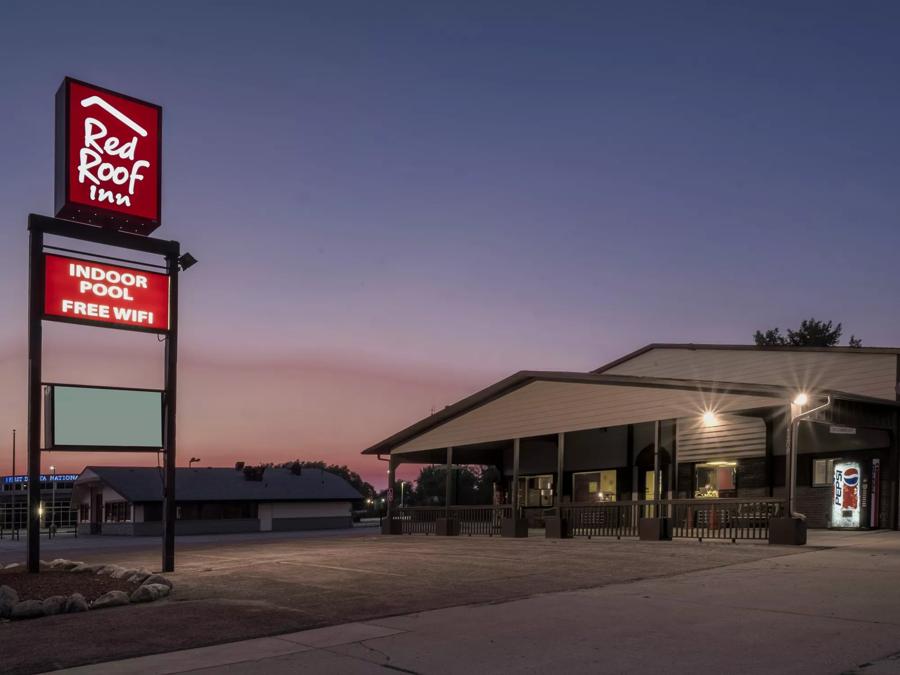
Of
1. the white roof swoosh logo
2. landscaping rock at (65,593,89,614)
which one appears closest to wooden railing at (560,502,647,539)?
the white roof swoosh logo

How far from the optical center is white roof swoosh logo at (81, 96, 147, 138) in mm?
15668

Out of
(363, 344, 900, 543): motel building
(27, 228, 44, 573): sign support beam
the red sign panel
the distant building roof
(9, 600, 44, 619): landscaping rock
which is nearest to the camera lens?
(9, 600, 44, 619): landscaping rock

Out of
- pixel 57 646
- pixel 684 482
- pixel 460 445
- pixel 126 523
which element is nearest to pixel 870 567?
pixel 57 646

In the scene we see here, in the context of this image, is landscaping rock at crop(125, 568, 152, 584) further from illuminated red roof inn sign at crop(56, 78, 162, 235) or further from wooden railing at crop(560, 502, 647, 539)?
wooden railing at crop(560, 502, 647, 539)

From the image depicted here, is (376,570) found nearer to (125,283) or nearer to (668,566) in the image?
(668,566)

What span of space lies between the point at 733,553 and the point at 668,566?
8.28 feet

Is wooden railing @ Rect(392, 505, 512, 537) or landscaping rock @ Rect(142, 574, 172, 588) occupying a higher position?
landscaping rock @ Rect(142, 574, 172, 588)

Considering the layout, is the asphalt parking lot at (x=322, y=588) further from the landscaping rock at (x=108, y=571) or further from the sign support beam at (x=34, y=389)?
the sign support beam at (x=34, y=389)

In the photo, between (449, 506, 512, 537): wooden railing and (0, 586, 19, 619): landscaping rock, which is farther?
(449, 506, 512, 537): wooden railing

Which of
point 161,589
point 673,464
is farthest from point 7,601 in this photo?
point 673,464

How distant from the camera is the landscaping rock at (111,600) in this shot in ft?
37.9

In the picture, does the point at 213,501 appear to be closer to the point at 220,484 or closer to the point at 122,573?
the point at 220,484

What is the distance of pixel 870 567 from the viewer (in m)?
13.3

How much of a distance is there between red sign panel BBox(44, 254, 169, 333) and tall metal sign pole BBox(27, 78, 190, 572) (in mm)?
18
